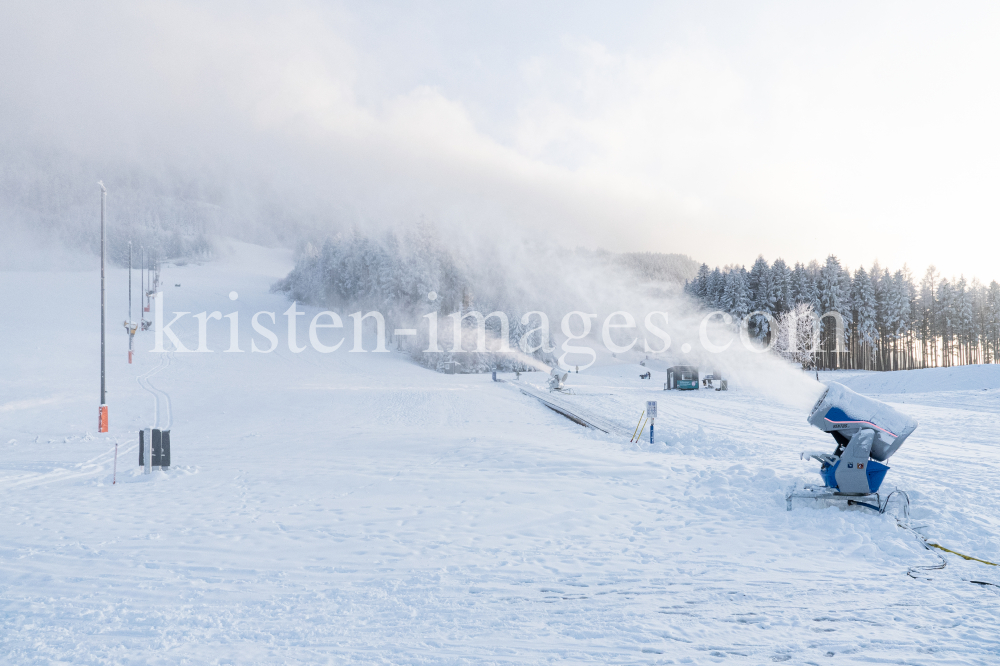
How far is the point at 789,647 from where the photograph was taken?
4.68 metres

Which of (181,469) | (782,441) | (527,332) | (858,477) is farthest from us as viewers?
(527,332)

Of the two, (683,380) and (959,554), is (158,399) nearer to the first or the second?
(959,554)

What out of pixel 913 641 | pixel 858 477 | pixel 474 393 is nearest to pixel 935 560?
pixel 858 477

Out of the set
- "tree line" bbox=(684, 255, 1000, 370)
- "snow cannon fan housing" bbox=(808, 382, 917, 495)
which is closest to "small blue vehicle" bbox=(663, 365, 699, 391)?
"tree line" bbox=(684, 255, 1000, 370)

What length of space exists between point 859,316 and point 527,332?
4689 centimetres

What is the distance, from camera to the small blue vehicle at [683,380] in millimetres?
42344

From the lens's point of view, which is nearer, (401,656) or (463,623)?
(401,656)

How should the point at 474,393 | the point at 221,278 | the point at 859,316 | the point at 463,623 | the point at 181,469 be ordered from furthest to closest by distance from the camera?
the point at 221,278 → the point at 859,316 → the point at 474,393 → the point at 181,469 → the point at 463,623

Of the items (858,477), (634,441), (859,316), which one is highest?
(859,316)

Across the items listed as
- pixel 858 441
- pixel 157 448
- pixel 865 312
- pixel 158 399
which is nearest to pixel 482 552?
pixel 858 441

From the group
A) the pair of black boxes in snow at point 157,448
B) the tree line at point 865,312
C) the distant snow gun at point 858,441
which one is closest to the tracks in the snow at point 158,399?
the pair of black boxes in snow at point 157,448

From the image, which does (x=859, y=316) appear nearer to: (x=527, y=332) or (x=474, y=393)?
(x=527, y=332)

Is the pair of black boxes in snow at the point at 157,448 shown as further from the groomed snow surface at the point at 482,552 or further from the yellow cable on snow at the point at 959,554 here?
the yellow cable on snow at the point at 959,554

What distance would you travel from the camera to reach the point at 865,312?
69.2m
